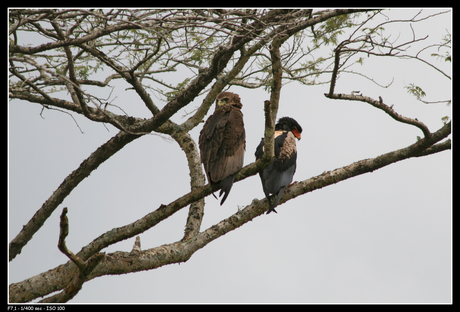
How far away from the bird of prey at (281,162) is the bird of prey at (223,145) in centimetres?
45

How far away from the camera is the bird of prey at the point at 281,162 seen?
427 centimetres

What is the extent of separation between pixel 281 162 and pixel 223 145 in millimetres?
829

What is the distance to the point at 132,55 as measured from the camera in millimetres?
4988

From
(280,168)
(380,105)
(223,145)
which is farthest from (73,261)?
(380,105)

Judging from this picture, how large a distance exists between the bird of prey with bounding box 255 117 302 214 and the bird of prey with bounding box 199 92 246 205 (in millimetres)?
452

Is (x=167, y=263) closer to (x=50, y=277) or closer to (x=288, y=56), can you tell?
(x=50, y=277)

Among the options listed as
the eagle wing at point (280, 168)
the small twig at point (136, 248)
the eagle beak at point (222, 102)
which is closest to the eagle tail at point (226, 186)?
the eagle wing at point (280, 168)

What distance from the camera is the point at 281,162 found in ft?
15.2

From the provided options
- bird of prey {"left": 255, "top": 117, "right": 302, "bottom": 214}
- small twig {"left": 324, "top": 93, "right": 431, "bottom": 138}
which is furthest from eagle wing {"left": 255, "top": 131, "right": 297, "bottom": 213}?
small twig {"left": 324, "top": 93, "right": 431, "bottom": 138}

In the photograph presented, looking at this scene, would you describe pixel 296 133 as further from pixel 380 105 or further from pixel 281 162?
pixel 380 105

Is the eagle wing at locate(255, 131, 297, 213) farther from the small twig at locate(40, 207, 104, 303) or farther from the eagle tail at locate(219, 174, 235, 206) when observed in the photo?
the small twig at locate(40, 207, 104, 303)

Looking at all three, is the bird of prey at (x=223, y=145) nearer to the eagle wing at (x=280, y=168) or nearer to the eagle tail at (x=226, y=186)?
the eagle tail at (x=226, y=186)

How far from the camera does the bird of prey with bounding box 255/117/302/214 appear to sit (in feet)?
14.0
